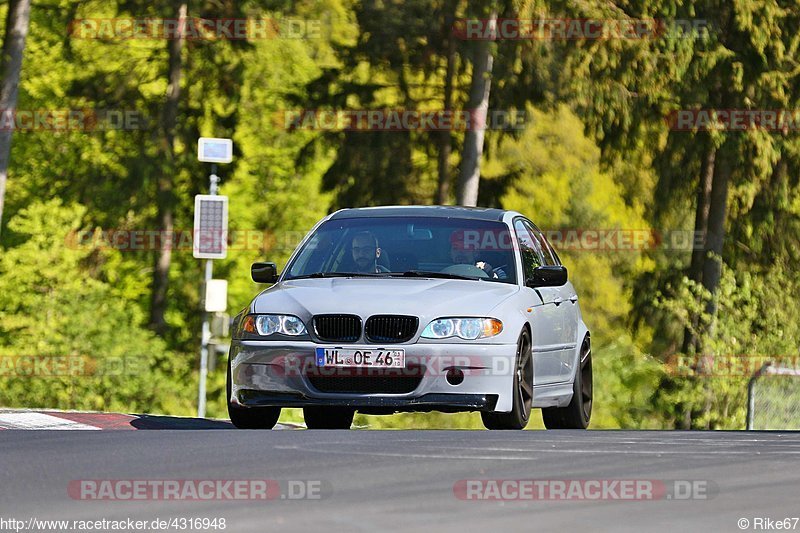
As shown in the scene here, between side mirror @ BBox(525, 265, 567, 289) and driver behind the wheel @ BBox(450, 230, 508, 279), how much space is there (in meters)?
0.26

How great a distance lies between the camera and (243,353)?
13188 millimetres

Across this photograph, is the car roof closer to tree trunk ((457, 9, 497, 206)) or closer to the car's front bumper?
the car's front bumper

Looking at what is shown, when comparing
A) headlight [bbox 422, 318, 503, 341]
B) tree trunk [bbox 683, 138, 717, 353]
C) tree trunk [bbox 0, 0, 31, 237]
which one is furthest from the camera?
tree trunk [bbox 683, 138, 717, 353]

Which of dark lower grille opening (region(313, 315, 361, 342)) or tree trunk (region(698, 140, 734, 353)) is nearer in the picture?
dark lower grille opening (region(313, 315, 361, 342))

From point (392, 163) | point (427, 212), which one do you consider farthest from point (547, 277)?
point (392, 163)

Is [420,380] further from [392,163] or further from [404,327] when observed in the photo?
[392,163]

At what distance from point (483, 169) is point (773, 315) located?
22486mm

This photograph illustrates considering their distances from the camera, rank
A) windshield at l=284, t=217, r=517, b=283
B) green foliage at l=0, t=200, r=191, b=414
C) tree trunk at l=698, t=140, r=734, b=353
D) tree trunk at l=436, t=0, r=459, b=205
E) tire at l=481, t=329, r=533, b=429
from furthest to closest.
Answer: green foliage at l=0, t=200, r=191, b=414 → tree trunk at l=436, t=0, r=459, b=205 → tree trunk at l=698, t=140, r=734, b=353 → windshield at l=284, t=217, r=517, b=283 → tire at l=481, t=329, r=533, b=429

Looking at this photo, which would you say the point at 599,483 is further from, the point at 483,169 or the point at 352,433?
the point at 483,169

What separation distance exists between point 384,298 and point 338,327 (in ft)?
1.23

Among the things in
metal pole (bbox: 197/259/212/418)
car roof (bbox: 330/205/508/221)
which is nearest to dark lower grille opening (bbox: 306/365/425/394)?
car roof (bbox: 330/205/508/221)

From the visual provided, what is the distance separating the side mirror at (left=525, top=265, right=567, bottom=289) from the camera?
46.5 ft

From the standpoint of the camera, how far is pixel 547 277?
1420 centimetres

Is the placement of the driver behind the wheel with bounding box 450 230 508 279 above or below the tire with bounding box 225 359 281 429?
above
